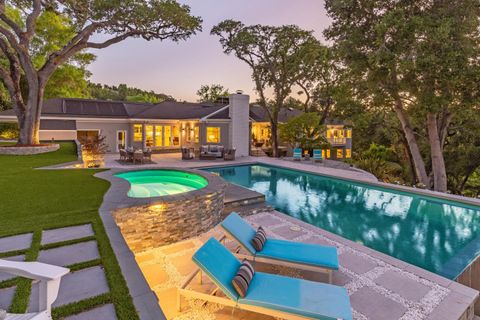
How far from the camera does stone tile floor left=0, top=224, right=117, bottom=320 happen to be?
9.14ft

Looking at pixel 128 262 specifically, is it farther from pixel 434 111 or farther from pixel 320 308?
pixel 434 111

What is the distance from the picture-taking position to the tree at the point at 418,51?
1140 centimetres

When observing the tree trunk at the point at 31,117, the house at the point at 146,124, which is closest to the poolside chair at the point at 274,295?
the tree trunk at the point at 31,117

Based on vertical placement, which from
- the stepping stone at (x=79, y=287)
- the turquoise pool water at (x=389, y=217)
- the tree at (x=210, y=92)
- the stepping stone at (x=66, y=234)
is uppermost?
the tree at (x=210, y=92)

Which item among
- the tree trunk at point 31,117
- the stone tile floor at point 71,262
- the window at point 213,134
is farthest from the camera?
the window at point 213,134

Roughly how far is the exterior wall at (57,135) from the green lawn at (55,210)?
9.71 metres

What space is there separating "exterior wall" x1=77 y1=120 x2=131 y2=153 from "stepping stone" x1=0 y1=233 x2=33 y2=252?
18.5 m

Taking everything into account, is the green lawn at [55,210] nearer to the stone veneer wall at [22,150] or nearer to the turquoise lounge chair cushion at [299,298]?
the turquoise lounge chair cushion at [299,298]

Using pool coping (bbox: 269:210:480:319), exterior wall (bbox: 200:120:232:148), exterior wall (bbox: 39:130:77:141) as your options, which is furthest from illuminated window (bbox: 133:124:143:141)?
pool coping (bbox: 269:210:480:319)

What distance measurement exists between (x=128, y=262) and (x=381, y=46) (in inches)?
536

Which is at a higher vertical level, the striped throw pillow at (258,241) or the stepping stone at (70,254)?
the stepping stone at (70,254)

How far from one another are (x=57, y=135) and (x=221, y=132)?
13.0m

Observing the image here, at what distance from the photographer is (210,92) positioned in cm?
5200

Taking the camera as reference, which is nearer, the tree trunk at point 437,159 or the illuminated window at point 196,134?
the tree trunk at point 437,159
